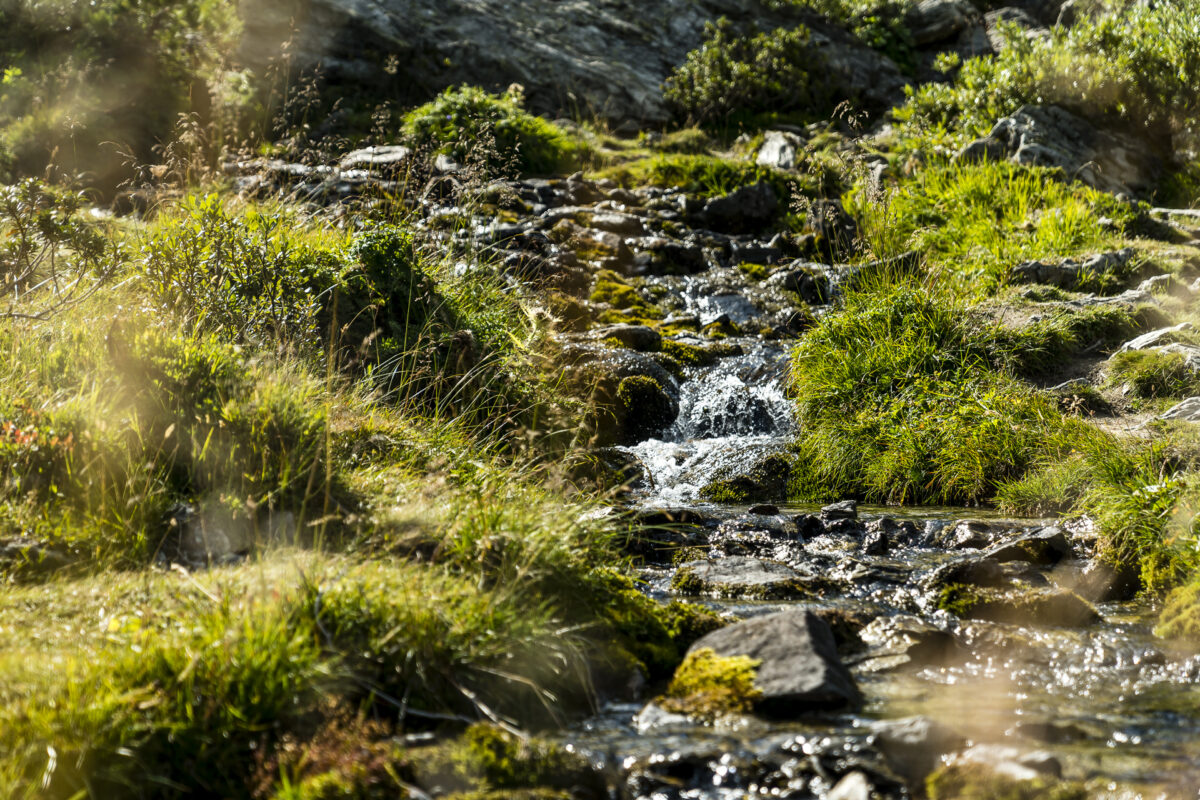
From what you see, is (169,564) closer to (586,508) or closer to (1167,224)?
(586,508)

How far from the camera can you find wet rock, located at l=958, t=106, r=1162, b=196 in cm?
1293

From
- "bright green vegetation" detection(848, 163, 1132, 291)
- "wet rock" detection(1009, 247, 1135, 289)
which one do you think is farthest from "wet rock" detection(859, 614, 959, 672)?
"wet rock" detection(1009, 247, 1135, 289)

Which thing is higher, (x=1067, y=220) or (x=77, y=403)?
(x=1067, y=220)

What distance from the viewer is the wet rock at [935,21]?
21.8 meters

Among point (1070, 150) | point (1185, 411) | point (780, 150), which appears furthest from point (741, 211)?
point (1185, 411)

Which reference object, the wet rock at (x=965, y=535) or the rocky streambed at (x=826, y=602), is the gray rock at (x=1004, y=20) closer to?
the rocky streambed at (x=826, y=602)

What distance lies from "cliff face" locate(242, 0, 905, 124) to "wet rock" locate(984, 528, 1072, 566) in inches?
549

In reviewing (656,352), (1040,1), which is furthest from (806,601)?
(1040,1)

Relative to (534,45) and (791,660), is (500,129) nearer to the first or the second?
(534,45)

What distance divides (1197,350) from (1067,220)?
382 centimetres

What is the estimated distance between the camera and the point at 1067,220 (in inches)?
436

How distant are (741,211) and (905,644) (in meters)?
10.1

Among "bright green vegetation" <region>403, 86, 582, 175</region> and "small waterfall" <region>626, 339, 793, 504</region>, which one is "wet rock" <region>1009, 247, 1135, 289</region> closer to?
"small waterfall" <region>626, 339, 793, 504</region>

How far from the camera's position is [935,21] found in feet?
71.6
